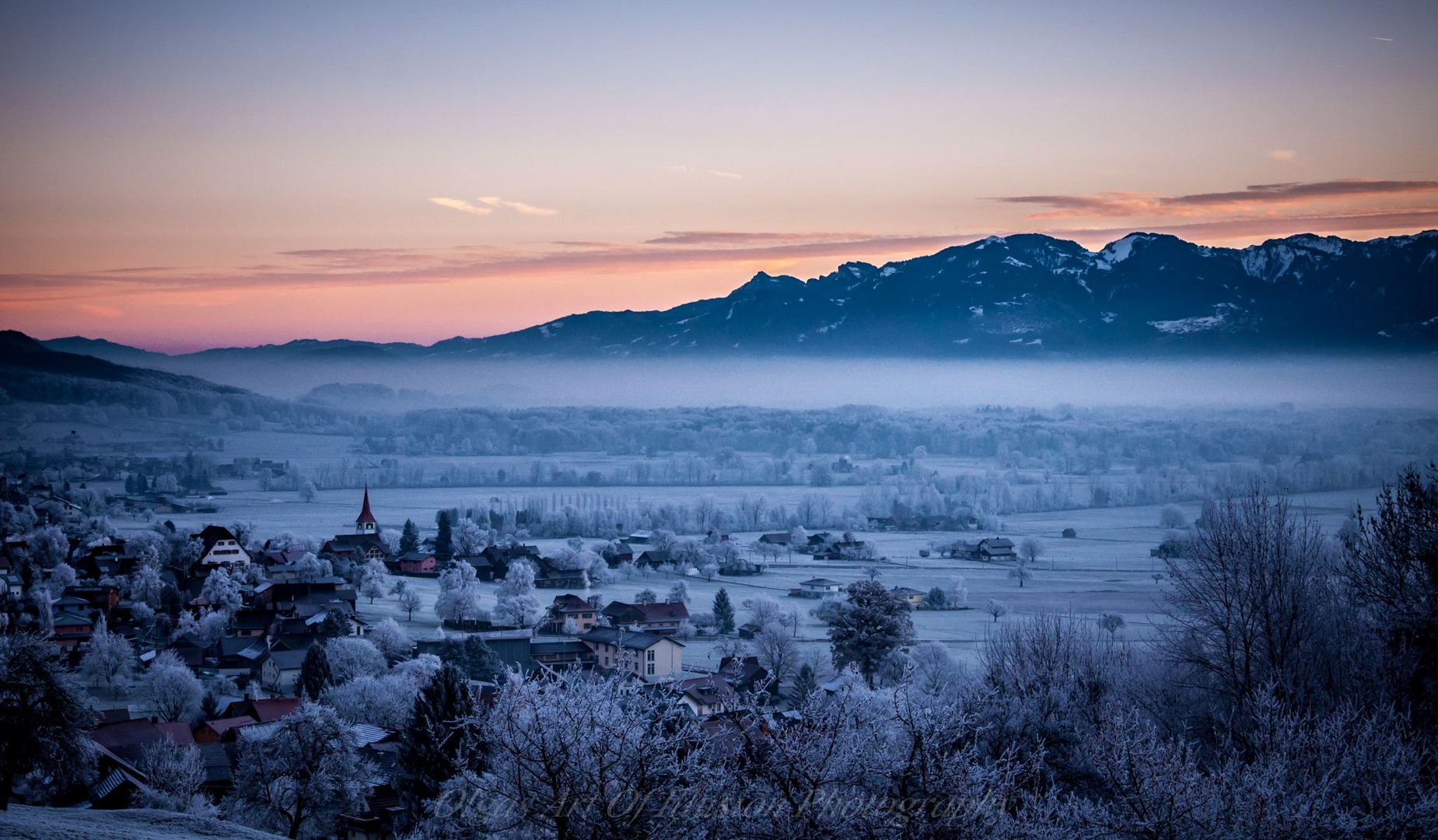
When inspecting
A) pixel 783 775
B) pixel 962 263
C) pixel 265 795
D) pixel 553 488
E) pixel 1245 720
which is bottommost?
pixel 553 488

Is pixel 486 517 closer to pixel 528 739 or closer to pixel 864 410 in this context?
pixel 528 739

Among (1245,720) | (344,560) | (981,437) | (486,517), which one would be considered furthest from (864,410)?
(1245,720)

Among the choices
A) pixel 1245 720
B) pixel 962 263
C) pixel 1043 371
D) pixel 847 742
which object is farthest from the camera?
pixel 962 263

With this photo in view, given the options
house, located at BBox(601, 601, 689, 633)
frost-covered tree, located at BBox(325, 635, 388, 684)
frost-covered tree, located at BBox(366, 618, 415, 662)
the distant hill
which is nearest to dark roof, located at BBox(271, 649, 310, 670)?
frost-covered tree, located at BBox(325, 635, 388, 684)

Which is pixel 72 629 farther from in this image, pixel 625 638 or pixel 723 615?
pixel 723 615

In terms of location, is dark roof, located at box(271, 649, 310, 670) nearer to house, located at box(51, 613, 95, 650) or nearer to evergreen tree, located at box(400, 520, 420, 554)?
house, located at box(51, 613, 95, 650)

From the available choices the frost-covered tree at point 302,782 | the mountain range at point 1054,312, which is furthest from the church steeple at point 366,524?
the mountain range at point 1054,312
